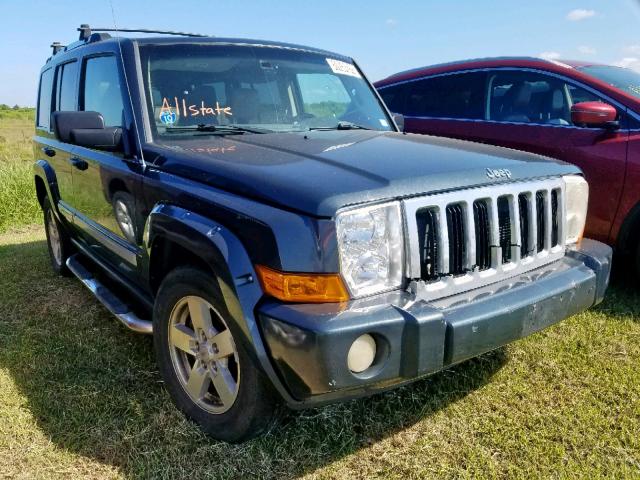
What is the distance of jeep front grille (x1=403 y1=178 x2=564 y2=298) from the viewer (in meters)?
2.18

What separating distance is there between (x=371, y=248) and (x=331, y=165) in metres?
0.45

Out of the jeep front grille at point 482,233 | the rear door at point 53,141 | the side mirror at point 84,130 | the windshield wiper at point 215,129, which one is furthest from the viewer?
the rear door at point 53,141

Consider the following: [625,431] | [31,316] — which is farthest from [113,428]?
[625,431]

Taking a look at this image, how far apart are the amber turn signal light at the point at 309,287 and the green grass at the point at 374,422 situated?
84cm

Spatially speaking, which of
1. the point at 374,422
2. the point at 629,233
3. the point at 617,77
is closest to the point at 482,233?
the point at 374,422

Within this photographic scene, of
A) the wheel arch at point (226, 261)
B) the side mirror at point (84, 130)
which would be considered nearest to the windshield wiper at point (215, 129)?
the side mirror at point (84, 130)

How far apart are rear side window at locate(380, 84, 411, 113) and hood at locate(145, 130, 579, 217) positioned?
2.60 metres

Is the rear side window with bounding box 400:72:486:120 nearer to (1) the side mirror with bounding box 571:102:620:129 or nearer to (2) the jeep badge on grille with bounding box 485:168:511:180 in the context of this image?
(1) the side mirror with bounding box 571:102:620:129

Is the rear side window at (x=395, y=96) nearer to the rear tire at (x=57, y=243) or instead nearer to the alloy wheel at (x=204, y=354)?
the rear tire at (x=57, y=243)

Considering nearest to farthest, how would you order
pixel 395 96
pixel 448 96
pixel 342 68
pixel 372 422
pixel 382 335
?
1. pixel 382 335
2. pixel 372 422
3. pixel 342 68
4. pixel 448 96
5. pixel 395 96

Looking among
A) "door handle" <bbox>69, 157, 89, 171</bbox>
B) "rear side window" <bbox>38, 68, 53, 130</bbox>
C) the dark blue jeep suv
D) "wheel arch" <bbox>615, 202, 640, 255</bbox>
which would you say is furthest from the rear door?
"wheel arch" <bbox>615, 202, 640, 255</bbox>

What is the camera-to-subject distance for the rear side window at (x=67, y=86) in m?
4.04

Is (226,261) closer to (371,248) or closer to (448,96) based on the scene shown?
(371,248)

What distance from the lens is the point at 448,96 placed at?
519 centimetres
